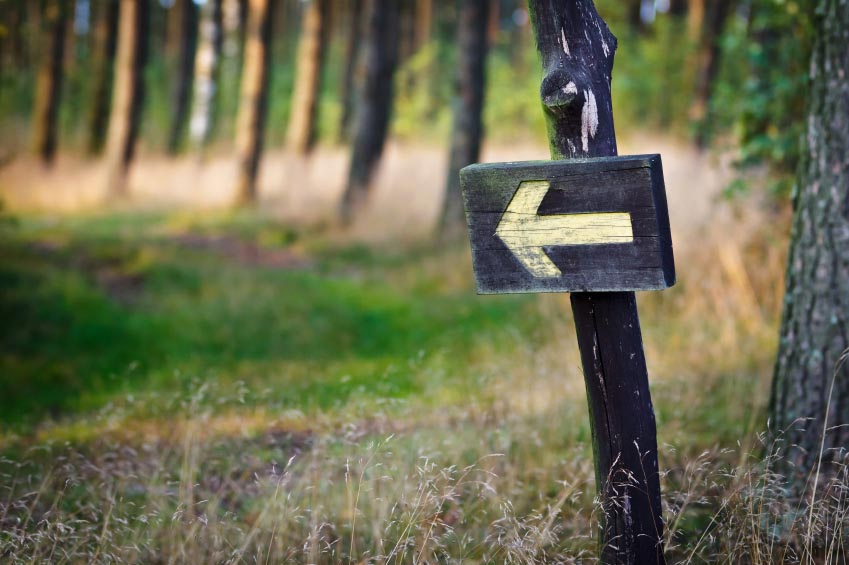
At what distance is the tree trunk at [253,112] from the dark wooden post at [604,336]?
12.1 m

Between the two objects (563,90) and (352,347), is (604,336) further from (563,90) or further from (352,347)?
(352,347)

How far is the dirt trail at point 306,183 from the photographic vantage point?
1144 centimetres

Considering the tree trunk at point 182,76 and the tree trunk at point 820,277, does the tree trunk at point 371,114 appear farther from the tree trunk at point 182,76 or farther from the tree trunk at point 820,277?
the tree trunk at point 182,76

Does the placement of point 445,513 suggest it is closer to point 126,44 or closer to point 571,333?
point 571,333

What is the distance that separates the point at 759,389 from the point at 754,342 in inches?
44.4

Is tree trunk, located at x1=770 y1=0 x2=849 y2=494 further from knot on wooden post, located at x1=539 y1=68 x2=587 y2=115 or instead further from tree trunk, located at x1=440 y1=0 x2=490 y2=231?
tree trunk, located at x1=440 y1=0 x2=490 y2=231

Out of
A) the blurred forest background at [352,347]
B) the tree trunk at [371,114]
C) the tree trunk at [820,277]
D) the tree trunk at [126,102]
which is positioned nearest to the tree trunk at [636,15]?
the blurred forest background at [352,347]

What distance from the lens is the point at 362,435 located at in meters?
3.58

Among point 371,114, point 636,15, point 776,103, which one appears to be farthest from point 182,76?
point 776,103

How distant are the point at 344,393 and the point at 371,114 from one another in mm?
8439

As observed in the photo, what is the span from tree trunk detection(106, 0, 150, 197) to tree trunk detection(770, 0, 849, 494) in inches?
545

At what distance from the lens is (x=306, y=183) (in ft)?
46.9

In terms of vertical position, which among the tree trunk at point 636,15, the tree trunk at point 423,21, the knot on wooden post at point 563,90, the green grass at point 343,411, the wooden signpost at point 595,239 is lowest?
the green grass at point 343,411

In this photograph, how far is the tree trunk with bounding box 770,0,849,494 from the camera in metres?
3.46
